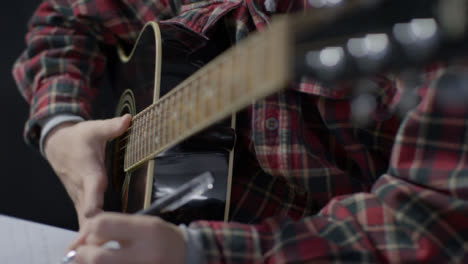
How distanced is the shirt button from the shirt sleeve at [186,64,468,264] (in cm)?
17

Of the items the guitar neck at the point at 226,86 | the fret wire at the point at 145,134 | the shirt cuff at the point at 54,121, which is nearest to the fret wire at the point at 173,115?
the guitar neck at the point at 226,86

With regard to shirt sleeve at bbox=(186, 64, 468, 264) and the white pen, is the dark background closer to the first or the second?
the white pen

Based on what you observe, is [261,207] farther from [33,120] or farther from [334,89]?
[33,120]

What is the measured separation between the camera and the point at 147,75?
25.8 inches

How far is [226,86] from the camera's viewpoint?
320mm

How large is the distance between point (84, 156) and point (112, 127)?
0.10 meters

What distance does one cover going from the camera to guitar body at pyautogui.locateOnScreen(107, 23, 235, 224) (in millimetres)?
594

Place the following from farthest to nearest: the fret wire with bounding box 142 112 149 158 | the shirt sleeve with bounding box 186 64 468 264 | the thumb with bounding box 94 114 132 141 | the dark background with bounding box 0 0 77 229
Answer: the dark background with bounding box 0 0 77 229 → the thumb with bounding box 94 114 132 141 → the fret wire with bounding box 142 112 149 158 → the shirt sleeve with bounding box 186 64 468 264

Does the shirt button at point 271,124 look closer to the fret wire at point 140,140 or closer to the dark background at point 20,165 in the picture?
the fret wire at point 140,140

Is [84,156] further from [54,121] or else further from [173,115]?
[173,115]

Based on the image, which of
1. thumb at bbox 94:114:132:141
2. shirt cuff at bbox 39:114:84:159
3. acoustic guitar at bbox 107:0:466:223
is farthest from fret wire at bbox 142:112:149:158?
shirt cuff at bbox 39:114:84:159

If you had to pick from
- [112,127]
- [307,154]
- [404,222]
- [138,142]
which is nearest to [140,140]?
[138,142]

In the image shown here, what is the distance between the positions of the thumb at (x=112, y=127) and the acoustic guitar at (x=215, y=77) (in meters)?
0.02

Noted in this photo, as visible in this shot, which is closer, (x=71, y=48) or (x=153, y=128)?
(x=153, y=128)
